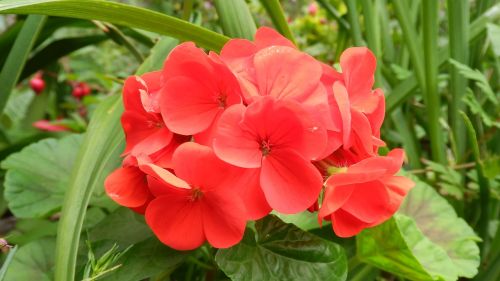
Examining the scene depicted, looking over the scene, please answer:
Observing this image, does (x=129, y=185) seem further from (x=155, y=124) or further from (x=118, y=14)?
(x=118, y=14)

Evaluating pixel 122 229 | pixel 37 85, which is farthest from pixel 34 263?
pixel 37 85

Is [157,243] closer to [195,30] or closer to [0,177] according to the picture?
[195,30]

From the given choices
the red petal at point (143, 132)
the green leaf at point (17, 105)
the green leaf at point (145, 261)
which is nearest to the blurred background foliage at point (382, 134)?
the green leaf at point (145, 261)

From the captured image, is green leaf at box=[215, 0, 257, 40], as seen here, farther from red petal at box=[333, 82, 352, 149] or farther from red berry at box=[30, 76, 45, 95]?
red berry at box=[30, 76, 45, 95]

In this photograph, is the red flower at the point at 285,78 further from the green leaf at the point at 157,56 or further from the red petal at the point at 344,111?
the green leaf at the point at 157,56

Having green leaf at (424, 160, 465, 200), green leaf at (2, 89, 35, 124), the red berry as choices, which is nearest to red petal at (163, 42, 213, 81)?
green leaf at (424, 160, 465, 200)

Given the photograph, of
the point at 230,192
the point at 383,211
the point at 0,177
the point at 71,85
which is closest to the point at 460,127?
the point at 383,211
